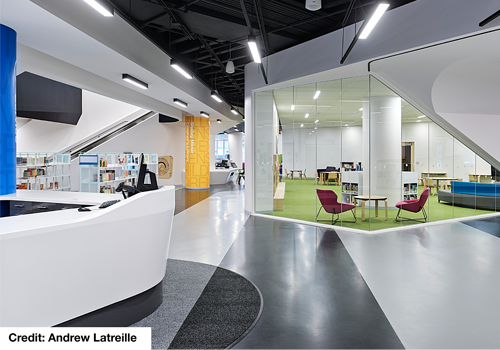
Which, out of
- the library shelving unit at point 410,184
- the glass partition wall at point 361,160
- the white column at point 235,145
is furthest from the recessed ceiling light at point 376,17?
the white column at point 235,145

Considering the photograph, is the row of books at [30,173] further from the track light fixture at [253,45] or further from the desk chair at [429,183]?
the desk chair at [429,183]

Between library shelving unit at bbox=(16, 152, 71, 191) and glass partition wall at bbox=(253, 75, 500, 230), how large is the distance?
22.1 ft

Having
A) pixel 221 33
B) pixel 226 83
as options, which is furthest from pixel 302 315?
pixel 226 83

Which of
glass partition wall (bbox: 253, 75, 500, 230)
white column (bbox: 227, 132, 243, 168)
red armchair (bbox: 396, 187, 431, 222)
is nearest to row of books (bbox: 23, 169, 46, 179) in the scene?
glass partition wall (bbox: 253, 75, 500, 230)

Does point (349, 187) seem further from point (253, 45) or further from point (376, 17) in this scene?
point (376, 17)

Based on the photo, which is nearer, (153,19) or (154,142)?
(153,19)

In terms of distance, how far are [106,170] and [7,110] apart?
5.90 meters

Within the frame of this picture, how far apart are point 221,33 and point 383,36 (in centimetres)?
394

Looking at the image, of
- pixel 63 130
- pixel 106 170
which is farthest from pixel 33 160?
pixel 63 130

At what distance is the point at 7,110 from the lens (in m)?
4.80

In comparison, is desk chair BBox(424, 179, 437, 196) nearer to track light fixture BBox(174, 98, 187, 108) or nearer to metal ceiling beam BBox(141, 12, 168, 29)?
metal ceiling beam BBox(141, 12, 168, 29)

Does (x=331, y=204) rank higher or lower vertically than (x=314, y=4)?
lower

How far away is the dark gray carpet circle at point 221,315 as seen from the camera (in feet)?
8.77

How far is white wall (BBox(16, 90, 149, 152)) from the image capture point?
14484 millimetres
